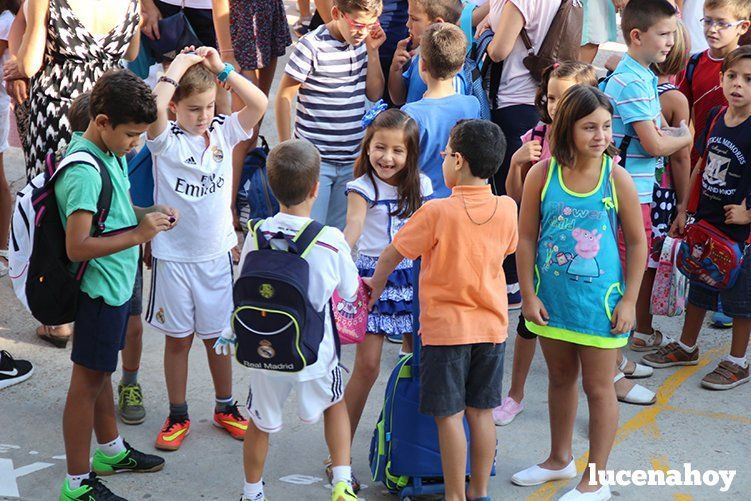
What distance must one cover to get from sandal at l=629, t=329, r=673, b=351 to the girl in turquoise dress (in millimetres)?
1674

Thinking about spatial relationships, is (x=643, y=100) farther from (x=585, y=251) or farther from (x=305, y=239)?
(x=305, y=239)

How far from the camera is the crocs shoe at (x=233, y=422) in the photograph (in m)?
4.71

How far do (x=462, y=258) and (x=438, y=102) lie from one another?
1442 millimetres

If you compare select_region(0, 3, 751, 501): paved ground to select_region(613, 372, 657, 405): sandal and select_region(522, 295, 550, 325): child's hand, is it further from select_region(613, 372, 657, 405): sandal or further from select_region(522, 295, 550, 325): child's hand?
select_region(522, 295, 550, 325): child's hand

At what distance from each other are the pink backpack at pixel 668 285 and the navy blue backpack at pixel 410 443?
78.0 inches

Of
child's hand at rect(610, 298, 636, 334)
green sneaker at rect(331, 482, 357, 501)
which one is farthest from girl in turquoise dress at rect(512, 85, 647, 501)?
green sneaker at rect(331, 482, 357, 501)

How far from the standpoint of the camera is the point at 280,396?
3926 millimetres

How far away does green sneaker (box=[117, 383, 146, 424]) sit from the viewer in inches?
191

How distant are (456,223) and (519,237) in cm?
49

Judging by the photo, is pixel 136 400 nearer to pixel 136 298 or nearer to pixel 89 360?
pixel 136 298

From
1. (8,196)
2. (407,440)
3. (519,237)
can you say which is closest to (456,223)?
(519,237)

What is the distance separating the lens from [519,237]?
427 cm

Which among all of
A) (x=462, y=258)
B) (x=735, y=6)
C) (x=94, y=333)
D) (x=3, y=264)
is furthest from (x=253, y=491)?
(x=735, y=6)
